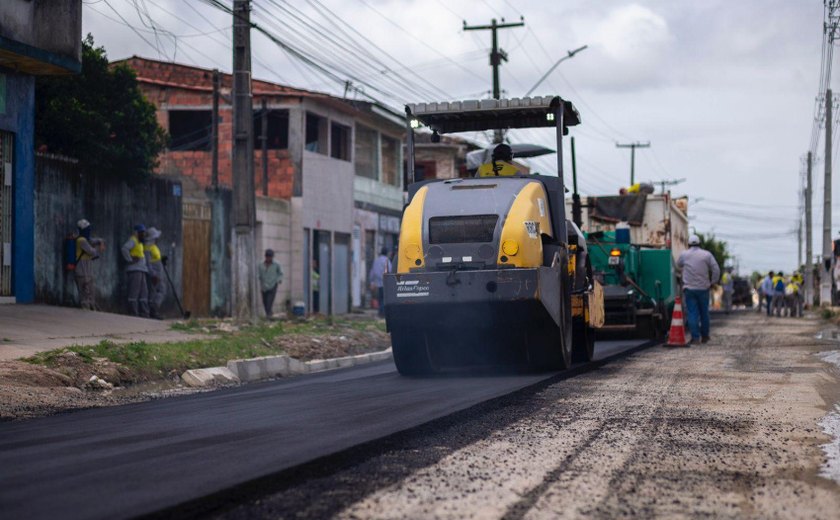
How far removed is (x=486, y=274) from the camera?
11.3m

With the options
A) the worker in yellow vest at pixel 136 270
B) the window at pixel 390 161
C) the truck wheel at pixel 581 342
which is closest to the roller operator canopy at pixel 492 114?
the truck wheel at pixel 581 342

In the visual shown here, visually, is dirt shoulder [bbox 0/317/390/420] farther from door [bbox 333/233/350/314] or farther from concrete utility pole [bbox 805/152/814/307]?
concrete utility pole [bbox 805/152/814/307]

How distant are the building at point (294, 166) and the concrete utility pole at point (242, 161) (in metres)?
7.95

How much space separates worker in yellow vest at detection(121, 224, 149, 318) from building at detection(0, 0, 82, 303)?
8.77 ft

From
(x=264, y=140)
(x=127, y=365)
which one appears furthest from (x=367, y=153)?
(x=127, y=365)

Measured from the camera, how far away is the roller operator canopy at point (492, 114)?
12.9 m

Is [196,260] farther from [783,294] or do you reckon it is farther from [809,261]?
[809,261]

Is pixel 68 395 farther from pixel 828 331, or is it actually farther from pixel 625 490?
pixel 828 331

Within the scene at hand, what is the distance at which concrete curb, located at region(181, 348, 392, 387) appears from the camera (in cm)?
1269

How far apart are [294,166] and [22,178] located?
1520 centimetres

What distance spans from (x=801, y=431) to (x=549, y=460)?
227 centimetres

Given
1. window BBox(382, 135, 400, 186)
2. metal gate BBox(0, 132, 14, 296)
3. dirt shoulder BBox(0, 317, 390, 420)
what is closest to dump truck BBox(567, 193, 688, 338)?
dirt shoulder BBox(0, 317, 390, 420)

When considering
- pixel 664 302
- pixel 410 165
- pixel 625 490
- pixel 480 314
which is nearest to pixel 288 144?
pixel 664 302

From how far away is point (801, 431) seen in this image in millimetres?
7410
